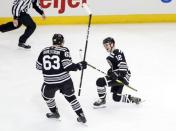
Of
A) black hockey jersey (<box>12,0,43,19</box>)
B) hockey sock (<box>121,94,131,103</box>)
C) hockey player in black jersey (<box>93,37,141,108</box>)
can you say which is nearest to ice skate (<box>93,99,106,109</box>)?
hockey player in black jersey (<box>93,37,141,108</box>)

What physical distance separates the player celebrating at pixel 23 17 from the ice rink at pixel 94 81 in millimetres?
192

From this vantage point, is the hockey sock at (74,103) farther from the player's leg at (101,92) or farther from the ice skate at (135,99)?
the ice skate at (135,99)

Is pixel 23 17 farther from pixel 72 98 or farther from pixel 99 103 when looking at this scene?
pixel 72 98

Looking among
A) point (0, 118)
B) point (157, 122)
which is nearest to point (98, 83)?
point (157, 122)

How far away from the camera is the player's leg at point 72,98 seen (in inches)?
169

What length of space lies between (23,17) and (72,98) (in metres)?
2.33

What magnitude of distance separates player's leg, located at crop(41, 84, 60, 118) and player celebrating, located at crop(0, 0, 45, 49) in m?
2.02

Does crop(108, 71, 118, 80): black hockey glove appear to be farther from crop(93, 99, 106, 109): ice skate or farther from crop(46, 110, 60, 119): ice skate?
crop(46, 110, 60, 119): ice skate

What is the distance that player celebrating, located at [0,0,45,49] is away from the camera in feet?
20.3

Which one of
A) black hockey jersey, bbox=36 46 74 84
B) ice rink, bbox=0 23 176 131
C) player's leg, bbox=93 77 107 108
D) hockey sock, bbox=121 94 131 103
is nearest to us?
black hockey jersey, bbox=36 46 74 84

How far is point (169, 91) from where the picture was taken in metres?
5.21

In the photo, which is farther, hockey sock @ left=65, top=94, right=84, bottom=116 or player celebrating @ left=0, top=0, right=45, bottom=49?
player celebrating @ left=0, top=0, right=45, bottom=49

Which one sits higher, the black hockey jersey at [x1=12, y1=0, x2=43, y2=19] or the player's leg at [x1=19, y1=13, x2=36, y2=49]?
the black hockey jersey at [x1=12, y1=0, x2=43, y2=19]

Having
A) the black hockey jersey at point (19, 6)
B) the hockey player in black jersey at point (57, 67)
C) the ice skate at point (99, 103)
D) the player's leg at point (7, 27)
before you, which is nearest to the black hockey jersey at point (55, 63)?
the hockey player in black jersey at point (57, 67)
